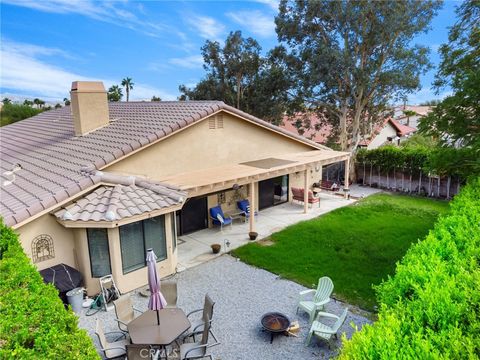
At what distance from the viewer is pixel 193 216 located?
1648 cm

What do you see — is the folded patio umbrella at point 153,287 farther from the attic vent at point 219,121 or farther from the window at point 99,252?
the attic vent at point 219,121

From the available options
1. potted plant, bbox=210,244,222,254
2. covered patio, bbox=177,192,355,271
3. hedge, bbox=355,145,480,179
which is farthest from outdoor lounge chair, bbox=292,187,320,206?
potted plant, bbox=210,244,222,254

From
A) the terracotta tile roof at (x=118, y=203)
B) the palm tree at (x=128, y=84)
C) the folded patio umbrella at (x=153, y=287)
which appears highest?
the palm tree at (x=128, y=84)

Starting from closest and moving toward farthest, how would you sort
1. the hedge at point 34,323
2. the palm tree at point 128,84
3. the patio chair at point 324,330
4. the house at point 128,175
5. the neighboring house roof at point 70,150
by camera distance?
the hedge at point 34,323
the patio chair at point 324,330
the house at point 128,175
the neighboring house roof at point 70,150
the palm tree at point 128,84

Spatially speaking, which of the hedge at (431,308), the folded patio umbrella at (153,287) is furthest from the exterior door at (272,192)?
the hedge at (431,308)

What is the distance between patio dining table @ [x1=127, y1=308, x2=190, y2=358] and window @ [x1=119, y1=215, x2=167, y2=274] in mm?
2956

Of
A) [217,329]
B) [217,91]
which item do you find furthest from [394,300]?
[217,91]

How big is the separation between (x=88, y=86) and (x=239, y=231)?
987 cm

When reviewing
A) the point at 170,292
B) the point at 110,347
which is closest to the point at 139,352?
the point at 110,347

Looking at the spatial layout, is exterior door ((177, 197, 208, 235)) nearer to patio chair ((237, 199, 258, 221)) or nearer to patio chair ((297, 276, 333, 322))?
patio chair ((237, 199, 258, 221))

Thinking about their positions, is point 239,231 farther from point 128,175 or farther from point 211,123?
point 128,175

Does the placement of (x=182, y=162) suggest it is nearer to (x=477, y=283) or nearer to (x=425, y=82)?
(x=477, y=283)

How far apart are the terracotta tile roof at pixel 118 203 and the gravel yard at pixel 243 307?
2.87 meters

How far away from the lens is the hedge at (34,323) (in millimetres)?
4172
